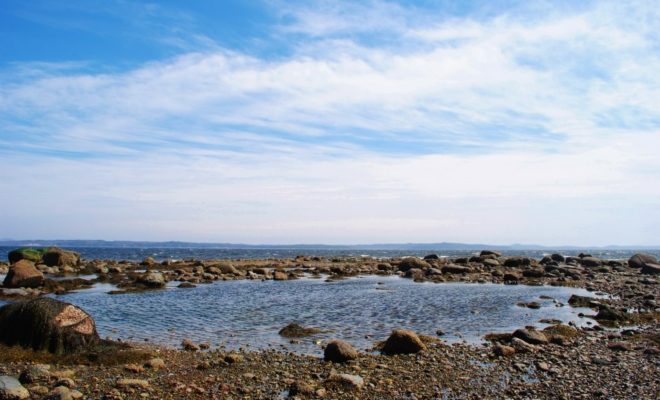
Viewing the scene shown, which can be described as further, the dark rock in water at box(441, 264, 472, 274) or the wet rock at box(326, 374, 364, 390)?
the dark rock in water at box(441, 264, 472, 274)

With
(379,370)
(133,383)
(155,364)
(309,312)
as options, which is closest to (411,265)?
(309,312)

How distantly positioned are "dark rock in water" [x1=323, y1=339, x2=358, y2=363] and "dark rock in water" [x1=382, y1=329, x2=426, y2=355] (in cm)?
143

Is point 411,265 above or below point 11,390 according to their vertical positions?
below

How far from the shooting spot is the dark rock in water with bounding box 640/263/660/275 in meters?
51.3

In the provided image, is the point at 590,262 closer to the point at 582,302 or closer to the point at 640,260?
the point at 640,260

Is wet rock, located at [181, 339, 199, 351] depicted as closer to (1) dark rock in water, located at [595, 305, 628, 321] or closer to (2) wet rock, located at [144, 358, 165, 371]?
(2) wet rock, located at [144, 358, 165, 371]

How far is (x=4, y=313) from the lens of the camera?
15406 mm

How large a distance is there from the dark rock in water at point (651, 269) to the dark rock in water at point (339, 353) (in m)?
50.5

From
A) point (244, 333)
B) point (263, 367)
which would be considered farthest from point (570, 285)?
point (263, 367)

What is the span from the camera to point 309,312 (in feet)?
80.2

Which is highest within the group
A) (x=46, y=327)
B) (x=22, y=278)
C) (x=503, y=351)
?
(x=46, y=327)

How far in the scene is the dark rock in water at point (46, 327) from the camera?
47.3ft

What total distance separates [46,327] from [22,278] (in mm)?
22723

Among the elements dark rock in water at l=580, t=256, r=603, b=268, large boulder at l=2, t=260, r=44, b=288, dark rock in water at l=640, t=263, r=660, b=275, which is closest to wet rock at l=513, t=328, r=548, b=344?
large boulder at l=2, t=260, r=44, b=288
